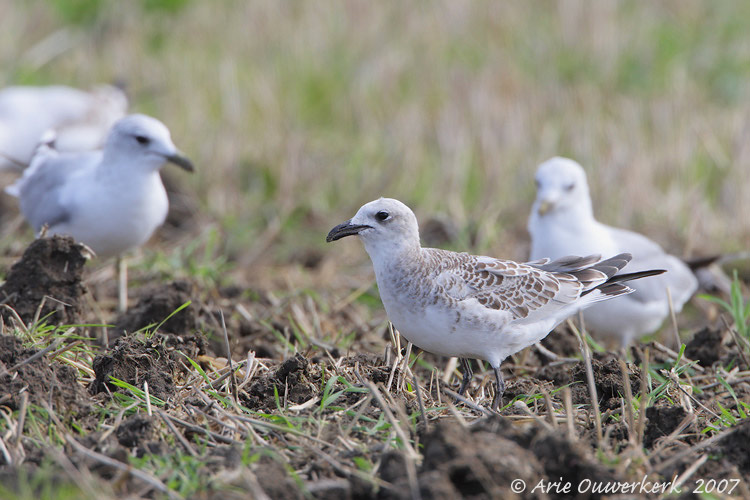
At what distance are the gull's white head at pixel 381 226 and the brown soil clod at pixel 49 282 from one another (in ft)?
5.55

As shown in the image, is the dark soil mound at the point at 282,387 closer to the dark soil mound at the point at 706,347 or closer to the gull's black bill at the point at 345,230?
the gull's black bill at the point at 345,230

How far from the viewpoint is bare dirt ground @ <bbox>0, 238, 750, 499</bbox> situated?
3418 millimetres

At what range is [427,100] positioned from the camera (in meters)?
10.9

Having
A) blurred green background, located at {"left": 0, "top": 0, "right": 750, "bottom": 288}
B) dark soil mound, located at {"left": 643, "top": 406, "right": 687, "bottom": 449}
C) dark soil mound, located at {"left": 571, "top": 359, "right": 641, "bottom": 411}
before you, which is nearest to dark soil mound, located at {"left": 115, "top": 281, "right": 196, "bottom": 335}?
blurred green background, located at {"left": 0, "top": 0, "right": 750, "bottom": 288}

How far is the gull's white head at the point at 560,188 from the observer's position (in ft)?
21.1

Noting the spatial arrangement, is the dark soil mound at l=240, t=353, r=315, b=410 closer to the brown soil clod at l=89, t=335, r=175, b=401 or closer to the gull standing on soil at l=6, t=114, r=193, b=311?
the brown soil clod at l=89, t=335, r=175, b=401

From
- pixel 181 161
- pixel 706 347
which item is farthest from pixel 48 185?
pixel 706 347

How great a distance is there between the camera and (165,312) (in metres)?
5.50

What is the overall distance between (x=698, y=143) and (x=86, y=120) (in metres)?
6.50

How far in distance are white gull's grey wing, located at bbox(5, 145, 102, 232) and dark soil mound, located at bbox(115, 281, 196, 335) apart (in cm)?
113

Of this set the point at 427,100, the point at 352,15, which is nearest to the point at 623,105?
the point at 427,100

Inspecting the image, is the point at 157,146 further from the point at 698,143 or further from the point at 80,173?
the point at 698,143

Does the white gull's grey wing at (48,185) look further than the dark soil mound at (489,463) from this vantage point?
Yes

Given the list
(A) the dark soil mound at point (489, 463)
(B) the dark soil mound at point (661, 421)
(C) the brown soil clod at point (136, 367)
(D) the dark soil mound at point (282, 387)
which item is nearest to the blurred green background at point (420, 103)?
(C) the brown soil clod at point (136, 367)
